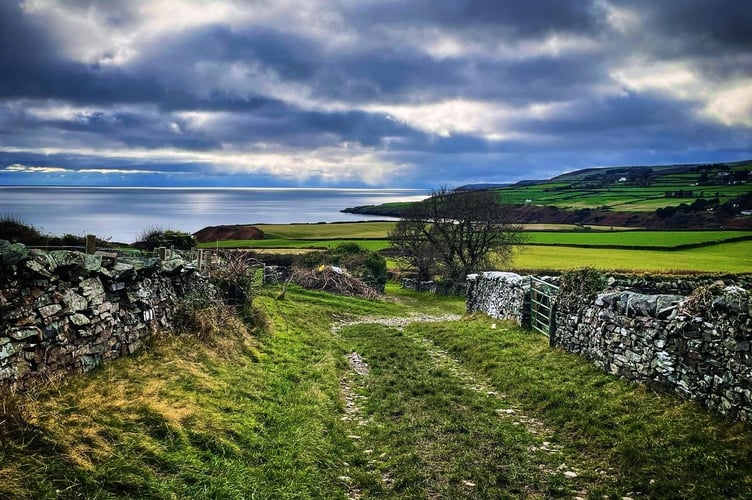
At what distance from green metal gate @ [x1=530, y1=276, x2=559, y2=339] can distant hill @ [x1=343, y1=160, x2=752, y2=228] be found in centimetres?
3576

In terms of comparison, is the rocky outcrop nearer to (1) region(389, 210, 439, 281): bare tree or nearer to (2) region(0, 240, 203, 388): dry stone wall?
(1) region(389, 210, 439, 281): bare tree

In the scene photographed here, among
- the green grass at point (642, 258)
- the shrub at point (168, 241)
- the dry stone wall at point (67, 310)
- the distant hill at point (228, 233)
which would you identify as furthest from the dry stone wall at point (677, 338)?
the distant hill at point (228, 233)

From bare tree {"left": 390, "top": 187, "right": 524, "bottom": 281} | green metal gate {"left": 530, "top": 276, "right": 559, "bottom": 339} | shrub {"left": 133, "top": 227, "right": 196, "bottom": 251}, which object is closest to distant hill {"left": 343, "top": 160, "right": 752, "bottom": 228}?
bare tree {"left": 390, "top": 187, "right": 524, "bottom": 281}

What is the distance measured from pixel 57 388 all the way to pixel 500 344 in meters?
11.8

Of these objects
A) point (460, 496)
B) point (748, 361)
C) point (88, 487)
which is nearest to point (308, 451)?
point (460, 496)

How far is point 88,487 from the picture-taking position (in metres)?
5.17

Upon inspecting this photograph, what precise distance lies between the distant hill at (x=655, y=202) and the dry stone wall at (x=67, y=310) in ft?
150

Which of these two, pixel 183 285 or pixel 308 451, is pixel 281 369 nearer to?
pixel 183 285

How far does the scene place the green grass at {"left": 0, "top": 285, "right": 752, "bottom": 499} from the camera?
5.70 meters

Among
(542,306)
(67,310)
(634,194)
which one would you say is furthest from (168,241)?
(634,194)

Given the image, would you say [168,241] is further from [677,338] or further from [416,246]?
[416,246]

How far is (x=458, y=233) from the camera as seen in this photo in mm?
46812

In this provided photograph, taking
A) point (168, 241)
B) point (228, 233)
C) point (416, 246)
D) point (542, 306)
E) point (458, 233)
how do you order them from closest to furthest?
point (542, 306) → point (168, 241) → point (458, 233) → point (416, 246) → point (228, 233)

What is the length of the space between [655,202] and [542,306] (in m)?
97.9
